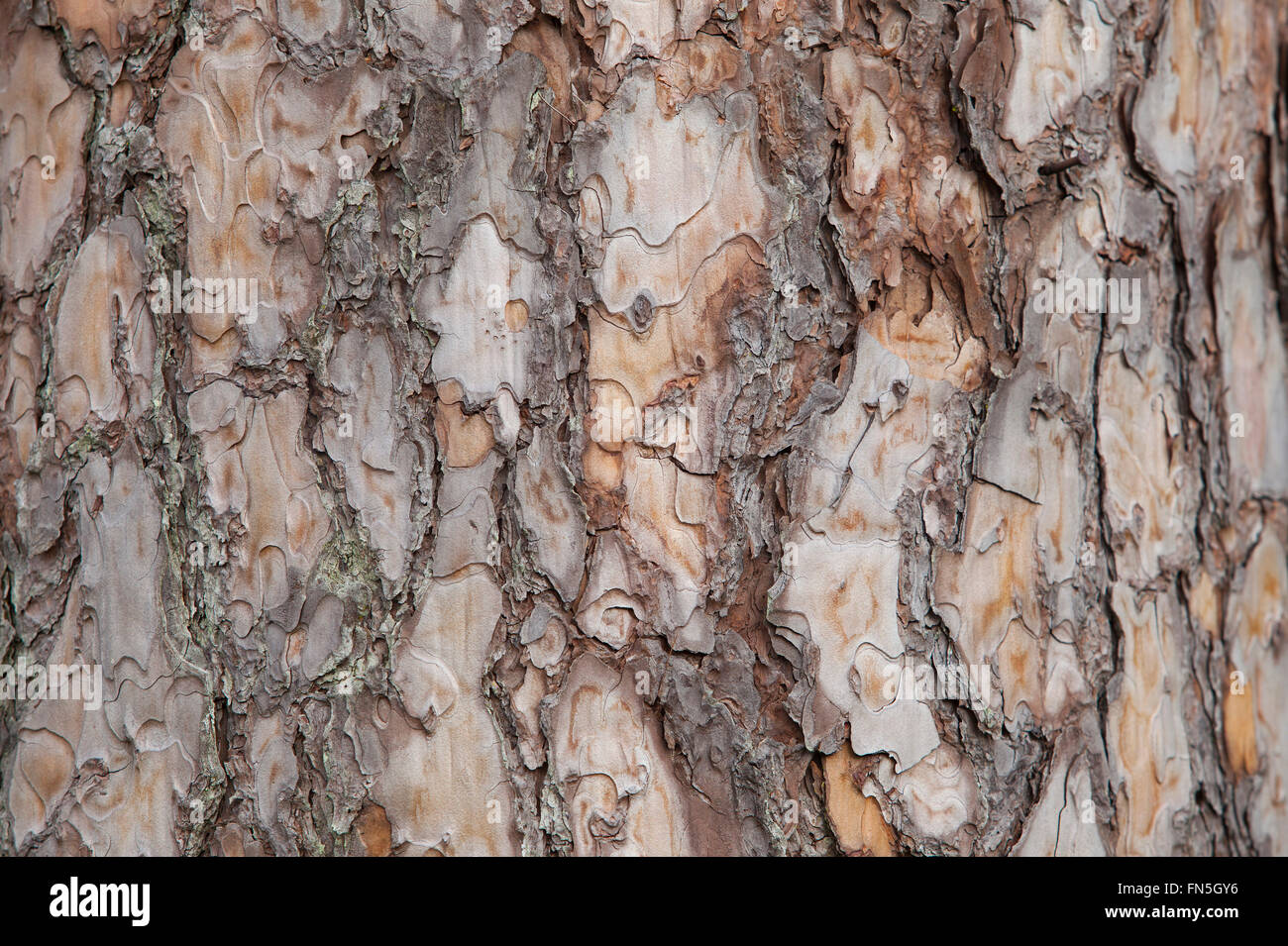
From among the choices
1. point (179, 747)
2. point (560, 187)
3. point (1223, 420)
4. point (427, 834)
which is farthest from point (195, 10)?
point (1223, 420)

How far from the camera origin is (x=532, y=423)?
96cm

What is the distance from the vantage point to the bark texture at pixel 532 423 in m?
0.96

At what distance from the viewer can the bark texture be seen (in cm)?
96

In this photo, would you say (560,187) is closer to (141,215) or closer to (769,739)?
(141,215)
